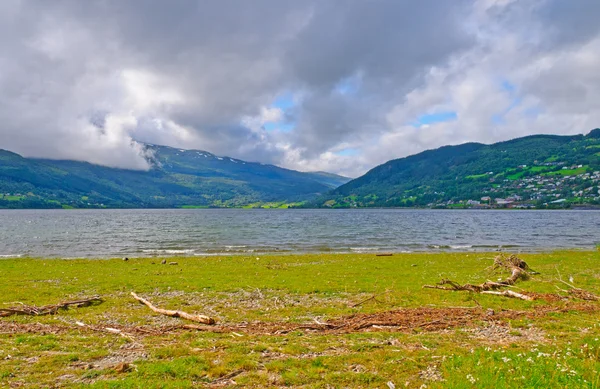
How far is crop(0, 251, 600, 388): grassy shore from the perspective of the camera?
10117mm

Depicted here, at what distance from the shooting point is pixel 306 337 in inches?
559

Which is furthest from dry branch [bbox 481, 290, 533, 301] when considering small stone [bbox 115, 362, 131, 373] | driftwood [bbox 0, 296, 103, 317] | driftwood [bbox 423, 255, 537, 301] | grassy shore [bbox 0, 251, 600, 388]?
driftwood [bbox 0, 296, 103, 317]

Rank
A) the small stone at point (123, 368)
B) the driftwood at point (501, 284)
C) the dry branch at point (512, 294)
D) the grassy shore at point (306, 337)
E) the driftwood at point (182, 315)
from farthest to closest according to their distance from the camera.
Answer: the driftwood at point (501, 284) → the dry branch at point (512, 294) → the driftwood at point (182, 315) → the small stone at point (123, 368) → the grassy shore at point (306, 337)

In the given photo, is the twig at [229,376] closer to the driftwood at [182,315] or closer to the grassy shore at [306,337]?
the grassy shore at [306,337]

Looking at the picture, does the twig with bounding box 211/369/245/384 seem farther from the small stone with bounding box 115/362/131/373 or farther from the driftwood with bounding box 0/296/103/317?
the driftwood with bounding box 0/296/103/317

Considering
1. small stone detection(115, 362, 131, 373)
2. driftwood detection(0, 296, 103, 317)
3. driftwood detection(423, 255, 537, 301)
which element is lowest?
driftwood detection(0, 296, 103, 317)

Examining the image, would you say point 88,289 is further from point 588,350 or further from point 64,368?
point 588,350

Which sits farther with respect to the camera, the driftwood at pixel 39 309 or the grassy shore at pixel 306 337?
the driftwood at pixel 39 309

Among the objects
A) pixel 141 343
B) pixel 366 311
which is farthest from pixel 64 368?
pixel 366 311

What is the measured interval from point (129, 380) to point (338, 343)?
7.14 metres

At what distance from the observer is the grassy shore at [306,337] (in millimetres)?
10117

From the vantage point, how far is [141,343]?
44.8ft

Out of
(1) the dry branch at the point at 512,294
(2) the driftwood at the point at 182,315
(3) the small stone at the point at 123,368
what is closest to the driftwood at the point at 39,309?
(2) the driftwood at the point at 182,315

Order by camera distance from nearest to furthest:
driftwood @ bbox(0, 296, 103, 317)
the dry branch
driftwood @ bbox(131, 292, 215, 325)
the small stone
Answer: the small stone, driftwood @ bbox(131, 292, 215, 325), driftwood @ bbox(0, 296, 103, 317), the dry branch
